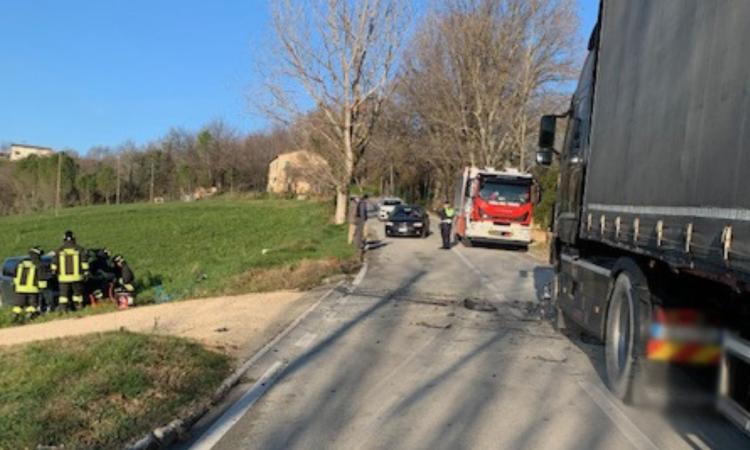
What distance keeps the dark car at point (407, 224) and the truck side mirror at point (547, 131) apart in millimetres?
23484

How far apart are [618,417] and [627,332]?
70 centimetres

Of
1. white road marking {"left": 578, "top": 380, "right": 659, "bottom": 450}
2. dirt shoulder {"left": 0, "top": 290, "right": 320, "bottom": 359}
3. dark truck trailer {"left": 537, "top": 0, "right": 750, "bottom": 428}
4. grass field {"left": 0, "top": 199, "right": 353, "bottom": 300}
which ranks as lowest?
grass field {"left": 0, "top": 199, "right": 353, "bottom": 300}

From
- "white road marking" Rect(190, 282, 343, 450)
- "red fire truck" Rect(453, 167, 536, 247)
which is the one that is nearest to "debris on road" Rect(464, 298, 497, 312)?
"white road marking" Rect(190, 282, 343, 450)

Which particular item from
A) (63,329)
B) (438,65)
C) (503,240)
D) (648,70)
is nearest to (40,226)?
(438,65)

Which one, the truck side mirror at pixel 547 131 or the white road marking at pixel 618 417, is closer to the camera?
the white road marking at pixel 618 417

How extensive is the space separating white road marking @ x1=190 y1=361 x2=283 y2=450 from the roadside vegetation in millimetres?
8295

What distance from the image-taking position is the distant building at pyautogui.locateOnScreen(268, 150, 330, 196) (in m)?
42.1

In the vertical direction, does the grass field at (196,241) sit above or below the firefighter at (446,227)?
below

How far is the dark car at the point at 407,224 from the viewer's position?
34.7 meters

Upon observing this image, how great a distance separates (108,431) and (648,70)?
194 inches

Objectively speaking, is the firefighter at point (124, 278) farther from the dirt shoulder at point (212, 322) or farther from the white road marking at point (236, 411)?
the white road marking at point (236, 411)

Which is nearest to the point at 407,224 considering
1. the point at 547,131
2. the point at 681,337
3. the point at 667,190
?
the point at 547,131

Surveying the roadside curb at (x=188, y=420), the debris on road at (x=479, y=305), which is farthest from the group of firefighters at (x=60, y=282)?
the roadside curb at (x=188, y=420)

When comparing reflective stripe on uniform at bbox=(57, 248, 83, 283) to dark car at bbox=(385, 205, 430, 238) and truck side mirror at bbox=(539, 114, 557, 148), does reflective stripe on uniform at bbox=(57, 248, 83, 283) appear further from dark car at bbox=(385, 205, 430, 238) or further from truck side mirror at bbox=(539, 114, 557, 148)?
dark car at bbox=(385, 205, 430, 238)
